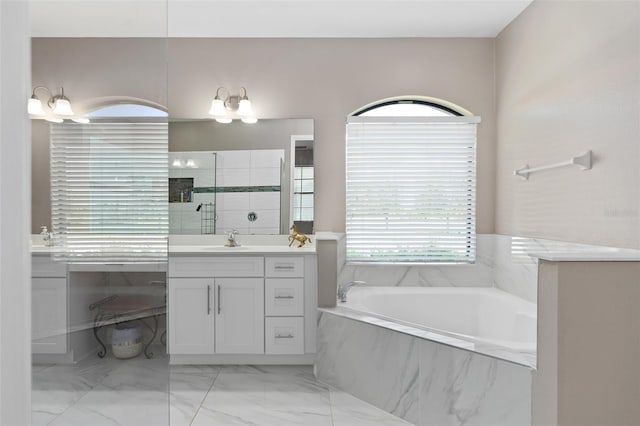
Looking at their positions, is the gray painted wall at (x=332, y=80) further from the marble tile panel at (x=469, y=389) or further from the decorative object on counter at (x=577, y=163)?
the marble tile panel at (x=469, y=389)

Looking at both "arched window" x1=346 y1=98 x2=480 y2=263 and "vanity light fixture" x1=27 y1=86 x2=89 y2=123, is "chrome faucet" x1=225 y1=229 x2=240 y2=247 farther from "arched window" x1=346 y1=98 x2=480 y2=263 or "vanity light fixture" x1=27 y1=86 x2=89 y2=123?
"vanity light fixture" x1=27 y1=86 x2=89 y2=123

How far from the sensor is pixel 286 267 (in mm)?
3000

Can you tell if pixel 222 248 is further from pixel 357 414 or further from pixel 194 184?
pixel 357 414

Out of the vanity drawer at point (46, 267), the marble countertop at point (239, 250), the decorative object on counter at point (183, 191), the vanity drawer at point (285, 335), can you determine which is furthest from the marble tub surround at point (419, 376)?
the vanity drawer at point (46, 267)

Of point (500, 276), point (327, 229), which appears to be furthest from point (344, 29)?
point (500, 276)

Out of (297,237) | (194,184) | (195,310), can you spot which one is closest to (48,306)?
(195,310)

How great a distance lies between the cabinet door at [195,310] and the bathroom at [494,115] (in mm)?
215

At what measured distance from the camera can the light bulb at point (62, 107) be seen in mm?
480

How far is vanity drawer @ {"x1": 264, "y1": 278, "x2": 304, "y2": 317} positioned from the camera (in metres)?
2.99

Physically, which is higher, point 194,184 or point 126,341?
point 194,184

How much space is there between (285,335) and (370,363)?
2.64 ft

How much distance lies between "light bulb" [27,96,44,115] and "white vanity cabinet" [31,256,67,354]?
14 cm

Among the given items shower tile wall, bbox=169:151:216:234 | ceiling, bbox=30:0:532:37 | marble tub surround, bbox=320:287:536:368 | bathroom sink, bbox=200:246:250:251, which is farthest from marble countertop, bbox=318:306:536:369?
ceiling, bbox=30:0:532:37

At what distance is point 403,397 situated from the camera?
2.18 metres
